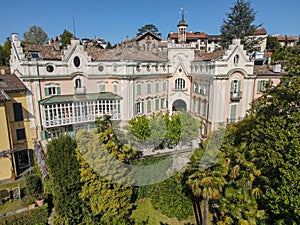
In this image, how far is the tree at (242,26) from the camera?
2016 inches

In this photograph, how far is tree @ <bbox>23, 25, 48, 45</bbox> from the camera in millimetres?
61781

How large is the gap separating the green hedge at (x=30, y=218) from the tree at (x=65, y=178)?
1.42 m

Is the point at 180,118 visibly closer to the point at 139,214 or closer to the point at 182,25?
the point at 139,214

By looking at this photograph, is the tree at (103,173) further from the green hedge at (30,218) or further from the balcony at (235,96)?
the balcony at (235,96)

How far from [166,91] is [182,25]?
1192 cm

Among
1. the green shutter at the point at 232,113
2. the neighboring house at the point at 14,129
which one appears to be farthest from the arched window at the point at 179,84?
the neighboring house at the point at 14,129

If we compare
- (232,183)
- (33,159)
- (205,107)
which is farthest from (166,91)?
(232,183)

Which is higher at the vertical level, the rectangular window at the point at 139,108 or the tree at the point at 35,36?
the tree at the point at 35,36

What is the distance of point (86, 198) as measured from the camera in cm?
1648

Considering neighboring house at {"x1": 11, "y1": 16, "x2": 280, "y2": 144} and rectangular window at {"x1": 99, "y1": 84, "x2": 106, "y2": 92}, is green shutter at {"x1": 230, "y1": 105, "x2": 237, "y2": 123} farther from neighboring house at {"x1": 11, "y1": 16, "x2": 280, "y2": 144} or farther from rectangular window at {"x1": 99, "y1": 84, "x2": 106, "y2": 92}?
rectangular window at {"x1": 99, "y1": 84, "x2": 106, "y2": 92}

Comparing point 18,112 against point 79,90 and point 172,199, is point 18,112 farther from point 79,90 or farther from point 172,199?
point 172,199

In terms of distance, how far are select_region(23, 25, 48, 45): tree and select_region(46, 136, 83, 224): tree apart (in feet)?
184

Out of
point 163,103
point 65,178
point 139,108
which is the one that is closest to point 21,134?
point 65,178

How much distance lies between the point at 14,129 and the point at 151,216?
17.9 meters
